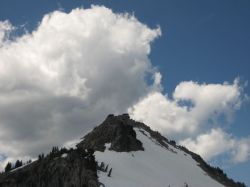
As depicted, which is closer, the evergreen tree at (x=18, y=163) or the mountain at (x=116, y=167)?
the mountain at (x=116, y=167)

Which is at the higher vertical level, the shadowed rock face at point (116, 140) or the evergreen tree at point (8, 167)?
the shadowed rock face at point (116, 140)

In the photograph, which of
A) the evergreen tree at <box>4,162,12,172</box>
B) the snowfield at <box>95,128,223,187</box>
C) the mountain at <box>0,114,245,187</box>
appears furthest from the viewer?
the evergreen tree at <box>4,162,12,172</box>

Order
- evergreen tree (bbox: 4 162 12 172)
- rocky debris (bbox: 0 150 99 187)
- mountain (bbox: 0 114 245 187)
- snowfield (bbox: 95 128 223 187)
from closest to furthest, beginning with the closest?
rocky debris (bbox: 0 150 99 187) < mountain (bbox: 0 114 245 187) < snowfield (bbox: 95 128 223 187) < evergreen tree (bbox: 4 162 12 172)

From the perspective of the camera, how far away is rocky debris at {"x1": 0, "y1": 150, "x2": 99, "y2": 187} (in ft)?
267

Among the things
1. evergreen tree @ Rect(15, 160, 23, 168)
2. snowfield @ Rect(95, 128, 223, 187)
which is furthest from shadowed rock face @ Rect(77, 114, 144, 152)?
evergreen tree @ Rect(15, 160, 23, 168)

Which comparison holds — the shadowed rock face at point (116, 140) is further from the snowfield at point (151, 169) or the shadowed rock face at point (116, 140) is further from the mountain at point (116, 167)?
the snowfield at point (151, 169)

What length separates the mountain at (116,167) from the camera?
83.6 metres

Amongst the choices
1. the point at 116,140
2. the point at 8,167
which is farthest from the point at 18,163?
the point at 116,140

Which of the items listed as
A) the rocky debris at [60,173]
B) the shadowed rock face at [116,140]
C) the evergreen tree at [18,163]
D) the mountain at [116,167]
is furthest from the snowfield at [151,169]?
Result: the evergreen tree at [18,163]

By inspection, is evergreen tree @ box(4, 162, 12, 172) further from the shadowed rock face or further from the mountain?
the shadowed rock face

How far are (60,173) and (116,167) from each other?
744 inches

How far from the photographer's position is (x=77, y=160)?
284 ft

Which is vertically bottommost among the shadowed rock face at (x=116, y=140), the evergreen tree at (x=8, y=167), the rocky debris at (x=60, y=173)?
the rocky debris at (x=60, y=173)

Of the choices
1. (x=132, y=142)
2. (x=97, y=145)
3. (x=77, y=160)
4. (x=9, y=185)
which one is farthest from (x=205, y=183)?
(x=9, y=185)
